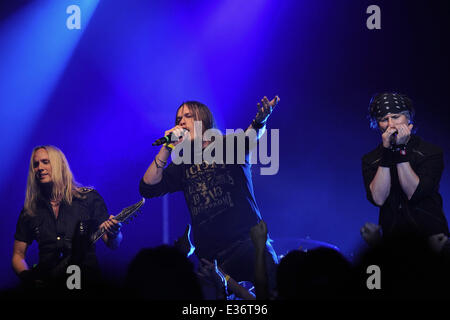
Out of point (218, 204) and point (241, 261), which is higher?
point (218, 204)

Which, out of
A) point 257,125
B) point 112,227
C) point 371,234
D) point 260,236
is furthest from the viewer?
point 112,227

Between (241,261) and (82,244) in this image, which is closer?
(82,244)

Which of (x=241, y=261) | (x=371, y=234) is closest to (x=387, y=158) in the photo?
(x=371, y=234)

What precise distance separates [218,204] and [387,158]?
1208 millimetres

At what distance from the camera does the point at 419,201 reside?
2.84 meters

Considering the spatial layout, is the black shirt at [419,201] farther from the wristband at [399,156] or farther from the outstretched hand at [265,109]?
the outstretched hand at [265,109]

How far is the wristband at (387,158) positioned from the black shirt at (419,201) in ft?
0.19

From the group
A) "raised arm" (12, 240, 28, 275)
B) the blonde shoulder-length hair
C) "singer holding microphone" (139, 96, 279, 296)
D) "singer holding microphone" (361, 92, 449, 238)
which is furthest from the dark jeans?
"raised arm" (12, 240, 28, 275)

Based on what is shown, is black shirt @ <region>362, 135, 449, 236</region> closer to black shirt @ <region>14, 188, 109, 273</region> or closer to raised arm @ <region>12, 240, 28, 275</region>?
black shirt @ <region>14, 188, 109, 273</region>

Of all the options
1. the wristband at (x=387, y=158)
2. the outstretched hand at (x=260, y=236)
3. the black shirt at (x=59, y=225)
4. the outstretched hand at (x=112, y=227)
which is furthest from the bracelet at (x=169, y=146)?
the wristband at (x=387, y=158)

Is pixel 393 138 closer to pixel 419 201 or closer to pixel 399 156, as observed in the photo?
pixel 399 156

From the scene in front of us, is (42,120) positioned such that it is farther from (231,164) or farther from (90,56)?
(231,164)

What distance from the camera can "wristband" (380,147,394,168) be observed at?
9.36 feet
